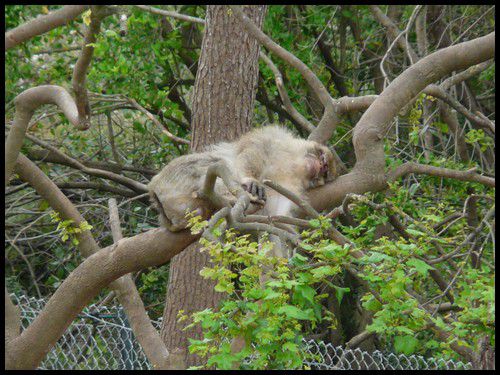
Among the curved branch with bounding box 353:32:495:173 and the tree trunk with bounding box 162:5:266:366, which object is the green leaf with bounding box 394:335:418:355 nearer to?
the curved branch with bounding box 353:32:495:173

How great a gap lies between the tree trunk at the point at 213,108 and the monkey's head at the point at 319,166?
985mm

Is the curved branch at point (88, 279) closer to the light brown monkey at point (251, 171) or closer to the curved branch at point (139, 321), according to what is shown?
the light brown monkey at point (251, 171)

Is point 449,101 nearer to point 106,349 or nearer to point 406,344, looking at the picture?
point 406,344

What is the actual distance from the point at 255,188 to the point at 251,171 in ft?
1.59

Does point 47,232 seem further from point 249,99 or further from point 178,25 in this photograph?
point 249,99

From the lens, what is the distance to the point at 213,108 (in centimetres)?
595

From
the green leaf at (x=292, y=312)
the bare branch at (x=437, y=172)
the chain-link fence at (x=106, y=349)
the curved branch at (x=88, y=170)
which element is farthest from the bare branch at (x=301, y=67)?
the curved branch at (x=88, y=170)

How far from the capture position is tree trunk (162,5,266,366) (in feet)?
19.4

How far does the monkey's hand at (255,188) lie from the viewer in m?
4.42

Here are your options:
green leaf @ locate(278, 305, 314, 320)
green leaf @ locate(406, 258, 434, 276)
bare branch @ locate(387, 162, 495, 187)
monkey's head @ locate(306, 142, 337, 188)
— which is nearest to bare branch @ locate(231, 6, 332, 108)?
monkey's head @ locate(306, 142, 337, 188)

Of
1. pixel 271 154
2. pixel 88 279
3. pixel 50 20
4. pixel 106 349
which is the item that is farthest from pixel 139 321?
pixel 50 20

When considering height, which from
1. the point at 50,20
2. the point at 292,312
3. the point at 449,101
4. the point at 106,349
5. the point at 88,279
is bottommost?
the point at 106,349

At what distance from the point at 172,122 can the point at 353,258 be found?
531 centimetres
